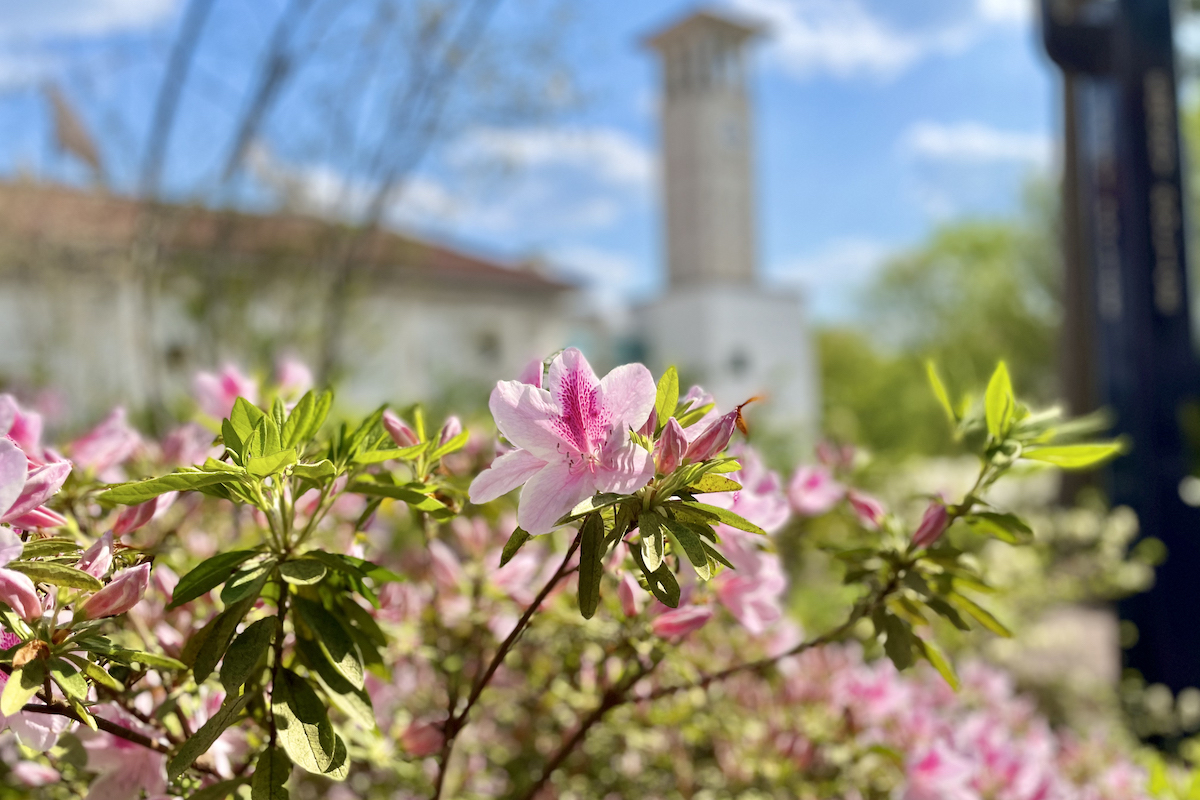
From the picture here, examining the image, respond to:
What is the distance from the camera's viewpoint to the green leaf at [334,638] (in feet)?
2.17

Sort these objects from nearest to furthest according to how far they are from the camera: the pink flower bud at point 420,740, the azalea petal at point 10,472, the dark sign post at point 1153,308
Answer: the azalea petal at point 10,472, the pink flower bud at point 420,740, the dark sign post at point 1153,308

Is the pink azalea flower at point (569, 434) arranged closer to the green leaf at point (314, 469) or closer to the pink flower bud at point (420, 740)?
the green leaf at point (314, 469)

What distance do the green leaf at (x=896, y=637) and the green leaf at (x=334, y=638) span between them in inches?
16.6

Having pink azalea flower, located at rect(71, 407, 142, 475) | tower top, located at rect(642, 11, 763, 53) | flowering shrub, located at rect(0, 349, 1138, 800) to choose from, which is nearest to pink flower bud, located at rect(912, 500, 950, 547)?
flowering shrub, located at rect(0, 349, 1138, 800)

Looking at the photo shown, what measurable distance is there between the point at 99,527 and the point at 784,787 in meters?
1.01

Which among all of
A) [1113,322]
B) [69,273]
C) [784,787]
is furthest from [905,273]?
[784,787]

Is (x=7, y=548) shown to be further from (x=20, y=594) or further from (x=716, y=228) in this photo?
(x=716, y=228)

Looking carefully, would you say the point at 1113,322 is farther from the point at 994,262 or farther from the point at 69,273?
the point at 994,262

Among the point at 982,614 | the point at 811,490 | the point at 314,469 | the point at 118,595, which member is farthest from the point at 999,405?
the point at 118,595

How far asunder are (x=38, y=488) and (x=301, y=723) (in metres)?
0.23

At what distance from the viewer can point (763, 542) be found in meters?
0.80

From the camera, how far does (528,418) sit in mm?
596

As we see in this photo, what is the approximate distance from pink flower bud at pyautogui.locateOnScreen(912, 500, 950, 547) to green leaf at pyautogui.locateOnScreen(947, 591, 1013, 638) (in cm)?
6

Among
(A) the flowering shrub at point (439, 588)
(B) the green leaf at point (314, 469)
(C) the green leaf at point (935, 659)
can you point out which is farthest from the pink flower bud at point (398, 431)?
(C) the green leaf at point (935, 659)
